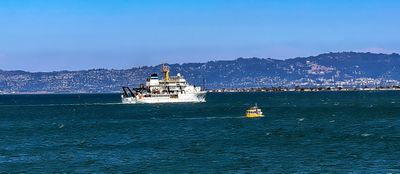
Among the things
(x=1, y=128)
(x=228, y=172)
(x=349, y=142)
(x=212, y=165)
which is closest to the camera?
(x=228, y=172)

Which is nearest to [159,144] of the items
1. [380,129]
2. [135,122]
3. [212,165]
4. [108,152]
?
[108,152]

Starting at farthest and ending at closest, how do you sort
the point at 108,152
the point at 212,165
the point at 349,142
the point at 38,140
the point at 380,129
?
the point at 380,129
the point at 38,140
the point at 349,142
the point at 108,152
the point at 212,165

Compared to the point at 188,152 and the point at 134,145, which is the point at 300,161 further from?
the point at 134,145

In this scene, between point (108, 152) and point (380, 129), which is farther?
point (380, 129)

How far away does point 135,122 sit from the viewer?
13888 cm

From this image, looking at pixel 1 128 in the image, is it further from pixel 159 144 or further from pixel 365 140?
pixel 365 140

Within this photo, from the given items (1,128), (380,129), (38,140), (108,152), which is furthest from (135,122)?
(108,152)

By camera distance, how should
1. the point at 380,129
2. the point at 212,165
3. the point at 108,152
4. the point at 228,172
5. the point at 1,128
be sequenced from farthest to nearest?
the point at 1,128 < the point at 380,129 < the point at 108,152 < the point at 212,165 < the point at 228,172

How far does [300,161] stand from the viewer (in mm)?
70500

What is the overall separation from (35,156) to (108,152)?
24.7ft

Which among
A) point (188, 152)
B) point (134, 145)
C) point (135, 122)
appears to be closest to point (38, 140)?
point (134, 145)

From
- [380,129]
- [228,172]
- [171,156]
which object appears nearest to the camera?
[228,172]

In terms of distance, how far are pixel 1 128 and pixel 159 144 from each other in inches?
1984

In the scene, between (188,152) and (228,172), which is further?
(188,152)
